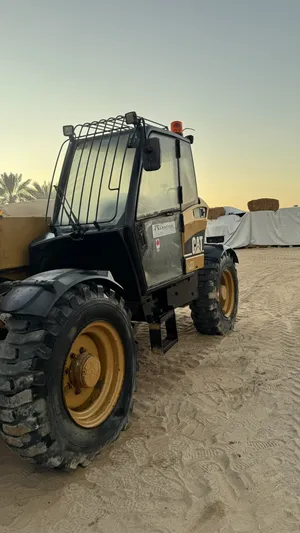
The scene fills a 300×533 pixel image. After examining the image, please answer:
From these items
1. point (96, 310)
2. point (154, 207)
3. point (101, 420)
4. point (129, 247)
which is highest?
point (154, 207)

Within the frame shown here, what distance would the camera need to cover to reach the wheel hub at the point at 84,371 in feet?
9.78

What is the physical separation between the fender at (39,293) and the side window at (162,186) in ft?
3.63

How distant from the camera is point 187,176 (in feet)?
16.4

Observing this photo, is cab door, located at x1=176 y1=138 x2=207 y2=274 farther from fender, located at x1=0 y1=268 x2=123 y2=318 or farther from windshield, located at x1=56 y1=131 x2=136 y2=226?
fender, located at x1=0 y1=268 x2=123 y2=318

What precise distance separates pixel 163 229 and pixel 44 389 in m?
2.17

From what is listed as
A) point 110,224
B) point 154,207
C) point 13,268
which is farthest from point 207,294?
point 13,268

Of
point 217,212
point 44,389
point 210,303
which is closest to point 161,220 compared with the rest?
point 210,303

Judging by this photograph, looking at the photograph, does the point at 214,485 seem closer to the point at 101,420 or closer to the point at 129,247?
the point at 101,420

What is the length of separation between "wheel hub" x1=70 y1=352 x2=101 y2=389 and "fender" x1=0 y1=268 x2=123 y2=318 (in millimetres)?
528

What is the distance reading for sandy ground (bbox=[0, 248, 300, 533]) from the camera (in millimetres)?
2443

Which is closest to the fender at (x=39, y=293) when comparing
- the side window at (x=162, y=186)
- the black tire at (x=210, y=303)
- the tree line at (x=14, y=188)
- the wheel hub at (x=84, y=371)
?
the wheel hub at (x=84, y=371)

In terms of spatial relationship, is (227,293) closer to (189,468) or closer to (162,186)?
(162,186)

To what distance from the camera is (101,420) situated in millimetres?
3088

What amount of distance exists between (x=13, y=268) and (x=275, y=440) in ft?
8.61
